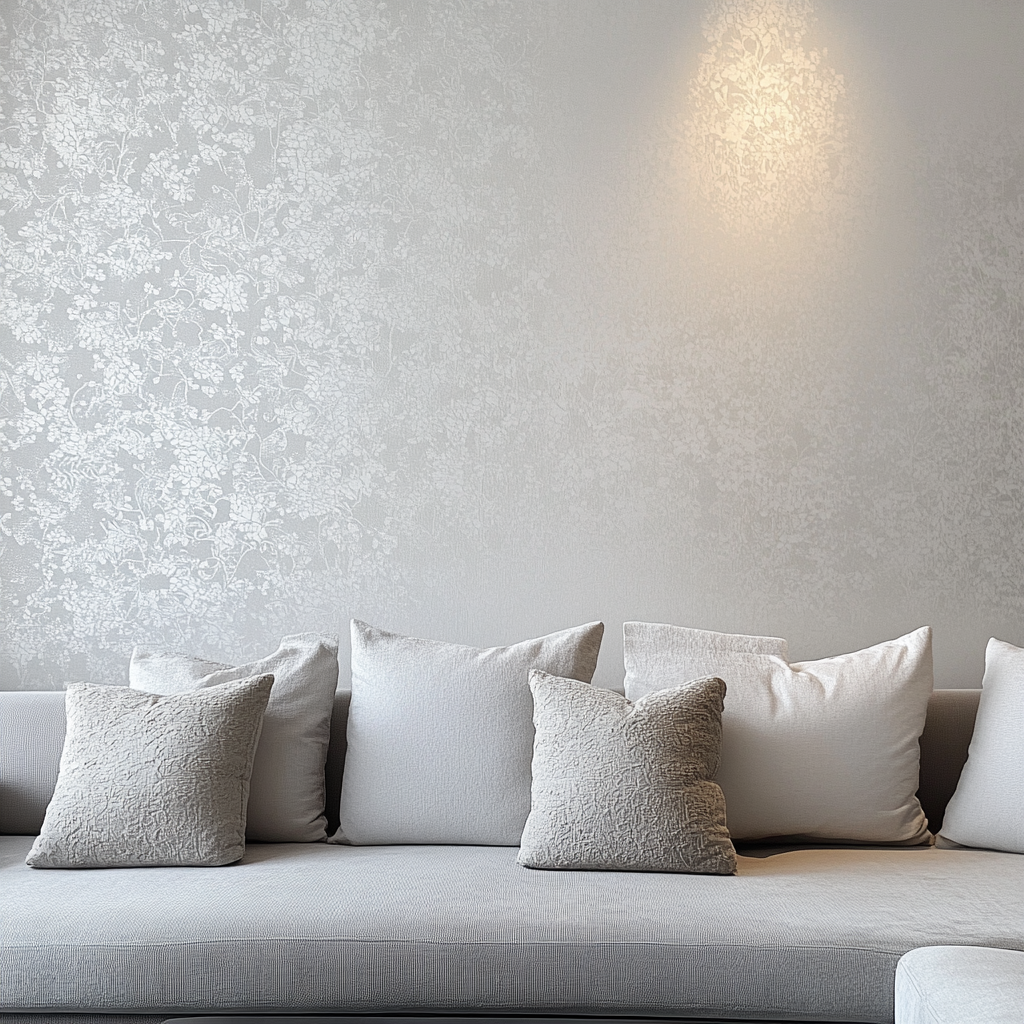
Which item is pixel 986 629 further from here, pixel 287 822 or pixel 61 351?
pixel 61 351

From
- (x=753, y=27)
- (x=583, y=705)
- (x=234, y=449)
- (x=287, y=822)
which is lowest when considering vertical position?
(x=287, y=822)

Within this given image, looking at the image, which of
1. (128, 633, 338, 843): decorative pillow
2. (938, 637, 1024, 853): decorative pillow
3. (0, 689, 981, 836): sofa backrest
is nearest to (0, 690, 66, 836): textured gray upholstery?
(0, 689, 981, 836): sofa backrest

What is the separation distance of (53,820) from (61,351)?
1.29 m

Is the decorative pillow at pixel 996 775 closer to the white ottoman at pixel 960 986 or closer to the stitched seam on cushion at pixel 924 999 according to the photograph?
the white ottoman at pixel 960 986

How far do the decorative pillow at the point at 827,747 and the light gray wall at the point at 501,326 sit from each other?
1.46ft

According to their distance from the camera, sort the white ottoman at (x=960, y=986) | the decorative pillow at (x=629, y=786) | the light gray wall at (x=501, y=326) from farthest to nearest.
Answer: the light gray wall at (x=501, y=326) → the decorative pillow at (x=629, y=786) → the white ottoman at (x=960, y=986)

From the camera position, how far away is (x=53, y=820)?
2.00 metres

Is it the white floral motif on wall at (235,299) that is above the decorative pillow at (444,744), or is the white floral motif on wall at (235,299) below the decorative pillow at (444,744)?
above

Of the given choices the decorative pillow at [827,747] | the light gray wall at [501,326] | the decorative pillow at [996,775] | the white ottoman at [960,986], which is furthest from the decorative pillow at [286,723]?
the decorative pillow at [996,775]

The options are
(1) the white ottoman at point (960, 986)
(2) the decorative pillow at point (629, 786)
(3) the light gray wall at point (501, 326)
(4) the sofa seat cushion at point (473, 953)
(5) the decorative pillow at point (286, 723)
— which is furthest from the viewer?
(3) the light gray wall at point (501, 326)

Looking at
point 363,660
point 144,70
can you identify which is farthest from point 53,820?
point 144,70

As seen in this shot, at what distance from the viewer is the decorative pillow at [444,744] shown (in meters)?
2.15

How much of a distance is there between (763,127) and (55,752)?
236cm

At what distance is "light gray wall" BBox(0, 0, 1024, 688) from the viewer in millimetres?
2699
